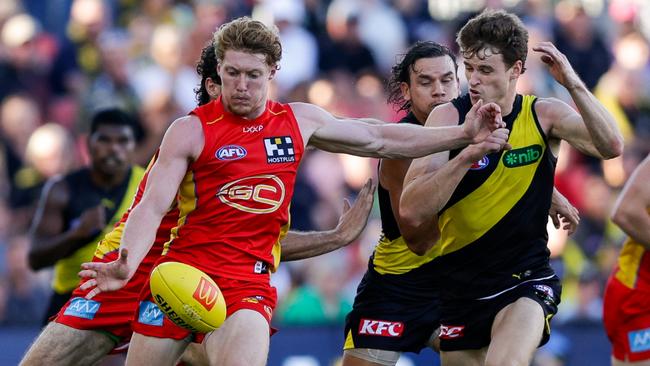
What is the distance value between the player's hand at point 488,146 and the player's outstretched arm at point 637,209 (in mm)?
2176

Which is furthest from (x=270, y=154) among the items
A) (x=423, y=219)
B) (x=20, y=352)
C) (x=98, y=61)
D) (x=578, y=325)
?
(x=98, y=61)

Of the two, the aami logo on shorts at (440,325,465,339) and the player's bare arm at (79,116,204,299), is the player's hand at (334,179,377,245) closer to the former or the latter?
the aami logo on shorts at (440,325,465,339)

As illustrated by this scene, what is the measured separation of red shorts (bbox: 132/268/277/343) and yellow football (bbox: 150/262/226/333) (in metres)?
0.13

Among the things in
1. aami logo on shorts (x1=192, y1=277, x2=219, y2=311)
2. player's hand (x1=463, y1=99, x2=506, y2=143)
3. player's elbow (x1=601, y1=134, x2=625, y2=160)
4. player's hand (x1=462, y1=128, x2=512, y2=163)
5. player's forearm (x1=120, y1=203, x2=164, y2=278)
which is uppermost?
player's hand (x1=463, y1=99, x2=506, y2=143)

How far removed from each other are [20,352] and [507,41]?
20.3ft

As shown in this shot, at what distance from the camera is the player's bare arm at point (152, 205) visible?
24.1ft

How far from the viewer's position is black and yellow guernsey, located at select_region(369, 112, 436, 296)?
30.8ft

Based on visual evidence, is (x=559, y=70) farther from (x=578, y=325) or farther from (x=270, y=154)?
(x=578, y=325)

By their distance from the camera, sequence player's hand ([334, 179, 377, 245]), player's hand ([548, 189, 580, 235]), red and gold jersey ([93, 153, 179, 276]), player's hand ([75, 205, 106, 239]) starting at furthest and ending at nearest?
player's hand ([75, 205, 106, 239]) → player's hand ([334, 179, 377, 245]) → player's hand ([548, 189, 580, 235]) → red and gold jersey ([93, 153, 179, 276])

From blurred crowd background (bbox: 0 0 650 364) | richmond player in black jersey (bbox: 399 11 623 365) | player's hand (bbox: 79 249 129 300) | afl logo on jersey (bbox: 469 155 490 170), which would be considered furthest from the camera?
blurred crowd background (bbox: 0 0 650 364)

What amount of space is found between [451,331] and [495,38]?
1.91 m

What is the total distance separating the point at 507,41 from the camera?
8.17 m

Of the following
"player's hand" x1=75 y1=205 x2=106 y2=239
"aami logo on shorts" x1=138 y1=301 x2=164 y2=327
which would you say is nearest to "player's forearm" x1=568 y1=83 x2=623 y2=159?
"aami logo on shorts" x1=138 y1=301 x2=164 y2=327

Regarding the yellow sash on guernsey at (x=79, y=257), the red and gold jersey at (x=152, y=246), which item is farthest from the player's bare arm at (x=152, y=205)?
the yellow sash on guernsey at (x=79, y=257)
